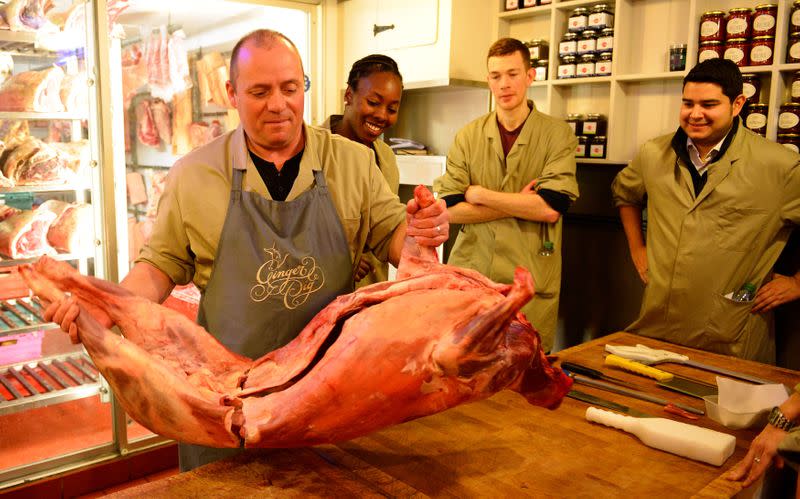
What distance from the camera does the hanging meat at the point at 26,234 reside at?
318 cm

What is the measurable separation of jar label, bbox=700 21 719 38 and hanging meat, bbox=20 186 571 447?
2.48 metres

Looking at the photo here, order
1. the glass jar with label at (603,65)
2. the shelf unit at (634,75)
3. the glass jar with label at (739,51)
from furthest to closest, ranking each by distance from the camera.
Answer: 1. the glass jar with label at (603,65)
2. the shelf unit at (634,75)
3. the glass jar with label at (739,51)

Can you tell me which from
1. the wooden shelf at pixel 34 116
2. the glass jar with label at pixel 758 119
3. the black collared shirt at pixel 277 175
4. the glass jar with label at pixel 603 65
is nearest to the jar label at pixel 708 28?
the glass jar with label at pixel 758 119

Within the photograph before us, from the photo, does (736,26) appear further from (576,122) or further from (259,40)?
(259,40)

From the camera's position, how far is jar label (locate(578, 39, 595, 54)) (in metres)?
3.71

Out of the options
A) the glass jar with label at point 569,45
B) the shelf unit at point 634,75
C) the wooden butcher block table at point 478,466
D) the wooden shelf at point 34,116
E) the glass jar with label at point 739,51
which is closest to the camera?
the wooden butcher block table at point 478,466

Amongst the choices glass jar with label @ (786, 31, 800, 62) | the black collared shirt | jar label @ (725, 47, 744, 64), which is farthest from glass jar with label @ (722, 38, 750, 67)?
the black collared shirt

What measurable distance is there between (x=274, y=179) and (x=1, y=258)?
2.06 m

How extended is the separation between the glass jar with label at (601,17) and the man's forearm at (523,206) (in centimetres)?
113

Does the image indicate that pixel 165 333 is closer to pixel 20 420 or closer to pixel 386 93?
pixel 386 93

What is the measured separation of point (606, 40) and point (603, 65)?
130 millimetres

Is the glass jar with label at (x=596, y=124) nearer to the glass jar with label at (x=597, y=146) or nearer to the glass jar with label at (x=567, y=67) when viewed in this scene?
the glass jar with label at (x=597, y=146)

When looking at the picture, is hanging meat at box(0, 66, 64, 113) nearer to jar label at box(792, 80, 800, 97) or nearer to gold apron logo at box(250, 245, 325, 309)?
gold apron logo at box(250, 245, 325, 309)

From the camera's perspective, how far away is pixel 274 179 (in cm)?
185
